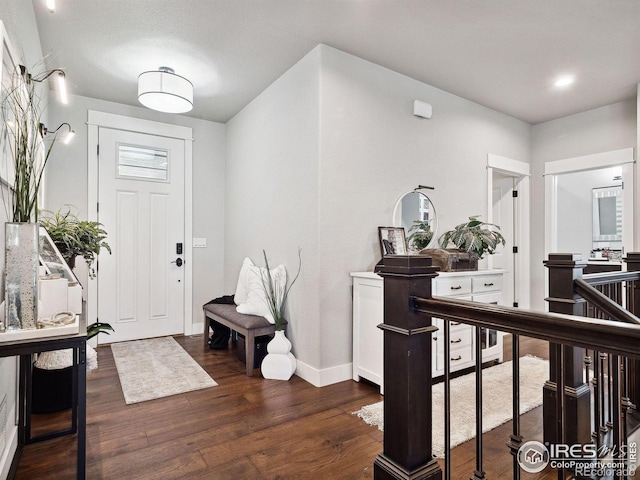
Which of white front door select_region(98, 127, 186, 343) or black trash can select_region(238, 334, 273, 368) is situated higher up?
white front door select_region(98, 127, 186, 343)

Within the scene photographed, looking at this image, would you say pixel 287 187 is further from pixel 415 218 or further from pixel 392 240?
pixel 415 218

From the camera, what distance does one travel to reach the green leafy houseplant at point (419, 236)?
3.54 meters

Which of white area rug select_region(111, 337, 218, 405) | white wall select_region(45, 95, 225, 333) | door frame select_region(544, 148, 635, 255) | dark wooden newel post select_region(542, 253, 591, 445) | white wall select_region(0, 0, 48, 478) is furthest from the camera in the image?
white wall select_region(45, 95, 225, 333)

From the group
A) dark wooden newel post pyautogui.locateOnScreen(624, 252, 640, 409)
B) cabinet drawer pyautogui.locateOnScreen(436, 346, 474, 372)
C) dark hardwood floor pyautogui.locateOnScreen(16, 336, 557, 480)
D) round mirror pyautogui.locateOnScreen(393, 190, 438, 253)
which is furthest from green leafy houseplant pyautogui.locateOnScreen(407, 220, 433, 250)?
dark wooden newel post pyautogui.locateOnScreen(624, 252, 640, 409)

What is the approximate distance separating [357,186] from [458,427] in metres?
1.92

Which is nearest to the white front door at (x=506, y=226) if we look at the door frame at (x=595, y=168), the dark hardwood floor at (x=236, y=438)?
the door frame at (x=595, y=168)

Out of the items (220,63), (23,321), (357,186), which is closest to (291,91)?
(220,63)

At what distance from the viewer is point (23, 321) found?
1.38 metres

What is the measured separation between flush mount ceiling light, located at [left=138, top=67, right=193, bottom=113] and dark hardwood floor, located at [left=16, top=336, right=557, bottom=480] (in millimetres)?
2408

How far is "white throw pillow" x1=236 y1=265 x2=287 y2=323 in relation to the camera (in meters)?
3.31

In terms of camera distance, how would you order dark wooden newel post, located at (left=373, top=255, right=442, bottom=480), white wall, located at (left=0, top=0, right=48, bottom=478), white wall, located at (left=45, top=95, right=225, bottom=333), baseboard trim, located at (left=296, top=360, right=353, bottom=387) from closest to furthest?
dark wooden newel post, located at (left=373, top=255, right=442, bottom=480), white wall, located at (left=0, top=0, right=48, bottom=478), baseboard trim, located at (left=296, top=360, right=353, bottom=387), white wall, located at (left=45, top=95, right=225, bottom=333)

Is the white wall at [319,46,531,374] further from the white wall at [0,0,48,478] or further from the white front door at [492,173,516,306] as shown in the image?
the white wall at [0,0,48,478]

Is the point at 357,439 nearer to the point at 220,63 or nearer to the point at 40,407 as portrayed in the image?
the point at 40,407

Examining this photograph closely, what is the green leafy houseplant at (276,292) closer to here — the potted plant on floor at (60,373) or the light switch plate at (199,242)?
the potted plant on floor at (60,373)
